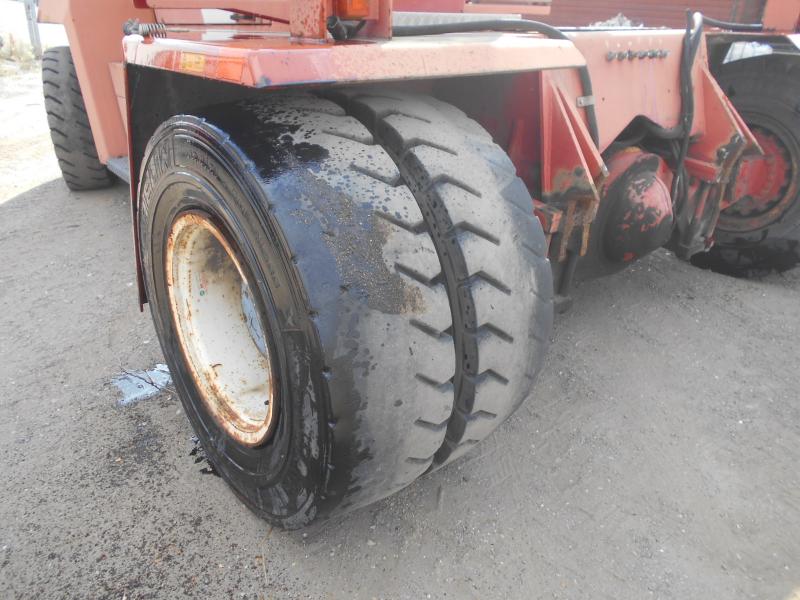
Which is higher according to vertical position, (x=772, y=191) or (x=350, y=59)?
(x=350, y=59)

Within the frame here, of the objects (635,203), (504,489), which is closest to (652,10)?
(635,203)

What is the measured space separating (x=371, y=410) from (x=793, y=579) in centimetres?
141

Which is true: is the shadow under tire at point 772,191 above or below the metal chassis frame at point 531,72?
below

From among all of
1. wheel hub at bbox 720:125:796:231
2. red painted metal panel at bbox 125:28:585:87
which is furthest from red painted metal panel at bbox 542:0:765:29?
red painted metal panel at bbox 125:28:585:87

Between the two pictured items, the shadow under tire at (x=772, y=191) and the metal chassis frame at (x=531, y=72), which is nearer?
the metal chassis frame at (x=531, y=72)

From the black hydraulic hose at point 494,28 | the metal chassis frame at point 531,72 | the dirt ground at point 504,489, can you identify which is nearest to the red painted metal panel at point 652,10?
the metal chassis frame at point 531,72

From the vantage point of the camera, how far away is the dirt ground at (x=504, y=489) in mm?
1783

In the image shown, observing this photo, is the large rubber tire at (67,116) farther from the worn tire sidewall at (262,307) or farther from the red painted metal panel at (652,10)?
the red painted metal panel at (652,10)

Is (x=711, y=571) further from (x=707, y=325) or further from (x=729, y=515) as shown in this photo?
(x=707, y=325)

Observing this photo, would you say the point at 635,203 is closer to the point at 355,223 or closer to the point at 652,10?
the point at 355,223

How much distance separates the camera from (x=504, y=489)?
2076 millimetres

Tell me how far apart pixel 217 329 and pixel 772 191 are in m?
3.07

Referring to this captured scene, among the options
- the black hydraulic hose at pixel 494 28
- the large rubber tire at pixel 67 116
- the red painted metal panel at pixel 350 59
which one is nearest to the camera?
the red painted metal panel at pixel 350 59

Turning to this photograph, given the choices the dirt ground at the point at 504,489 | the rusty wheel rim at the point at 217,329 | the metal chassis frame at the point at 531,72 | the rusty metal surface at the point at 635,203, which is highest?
the metal chassis frame at the point at 531,72
